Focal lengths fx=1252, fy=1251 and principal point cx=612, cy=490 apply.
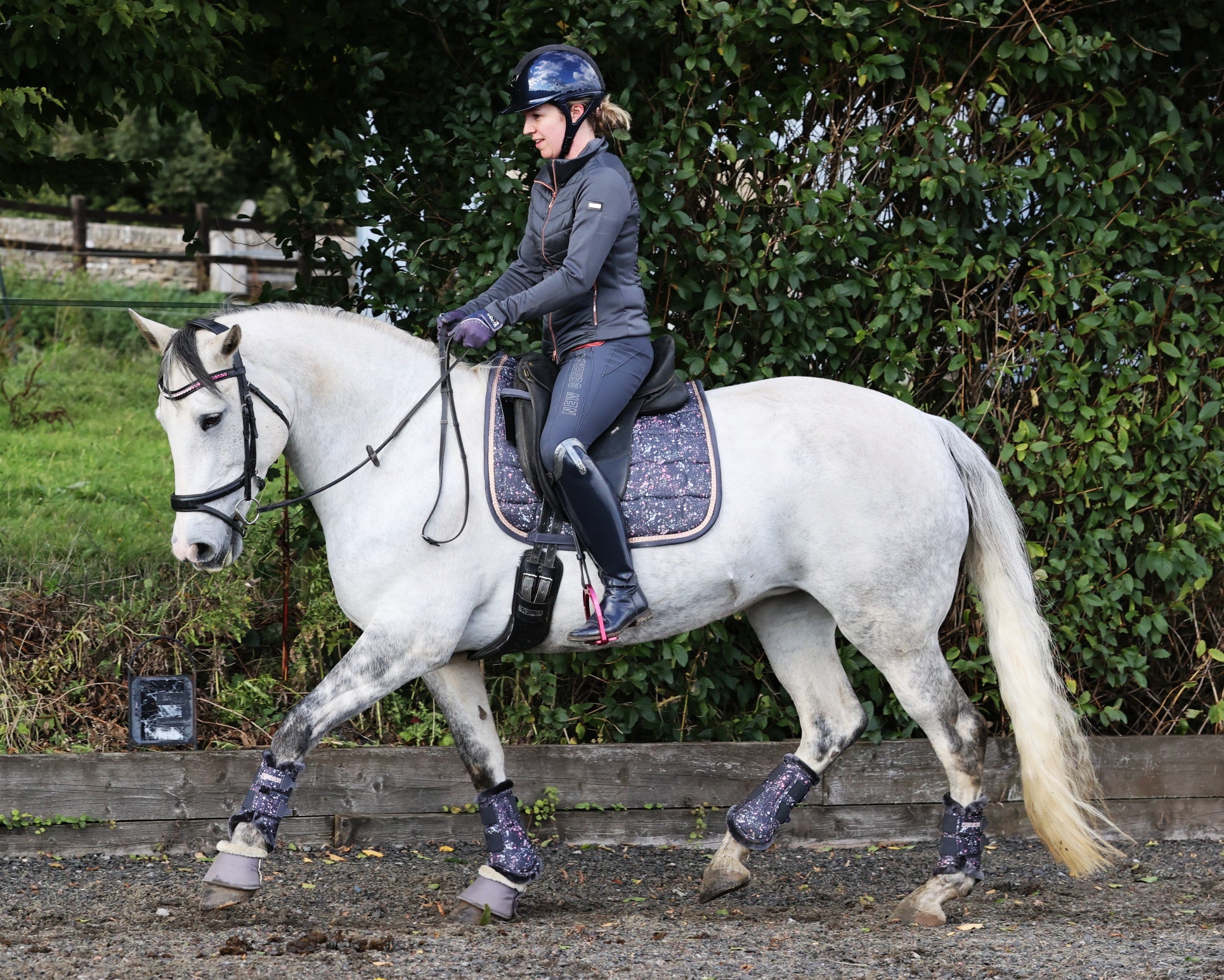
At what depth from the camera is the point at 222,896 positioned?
12.6 ft

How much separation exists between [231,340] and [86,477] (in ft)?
17.6

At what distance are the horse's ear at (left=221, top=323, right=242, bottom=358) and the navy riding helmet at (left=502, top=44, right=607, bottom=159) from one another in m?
1.15

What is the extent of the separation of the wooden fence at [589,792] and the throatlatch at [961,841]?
964mm

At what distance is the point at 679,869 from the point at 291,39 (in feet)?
12.8

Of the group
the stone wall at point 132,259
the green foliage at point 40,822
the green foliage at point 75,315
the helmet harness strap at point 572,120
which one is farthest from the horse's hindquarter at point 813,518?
the stone wall at point 132,259

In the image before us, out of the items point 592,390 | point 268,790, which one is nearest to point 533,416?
point 592,390

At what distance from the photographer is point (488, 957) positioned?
383 cm

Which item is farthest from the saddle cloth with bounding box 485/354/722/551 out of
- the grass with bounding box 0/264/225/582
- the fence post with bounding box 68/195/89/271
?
the fence post with bounding box 68/195/89/271

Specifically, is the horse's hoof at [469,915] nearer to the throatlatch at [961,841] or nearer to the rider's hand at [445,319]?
A: the throatlatch at [961,841]

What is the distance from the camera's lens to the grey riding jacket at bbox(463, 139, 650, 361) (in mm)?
3914

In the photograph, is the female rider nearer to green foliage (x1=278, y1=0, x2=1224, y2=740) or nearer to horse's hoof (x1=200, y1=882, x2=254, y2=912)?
green foliage (x1=278, y1=0, x2=1224, y2=740)

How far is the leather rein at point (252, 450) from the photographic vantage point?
12.1ft

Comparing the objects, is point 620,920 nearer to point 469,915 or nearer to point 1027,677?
point 469,915

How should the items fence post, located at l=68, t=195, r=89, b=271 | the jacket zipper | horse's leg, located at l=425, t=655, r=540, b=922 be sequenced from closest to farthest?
the jacket zipper, horse's leg, located at l=425, t=655, r=540, b=922, fence post, located at l=68, t=195, r=89, b=271
